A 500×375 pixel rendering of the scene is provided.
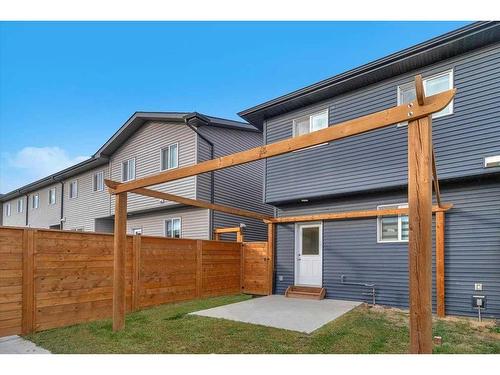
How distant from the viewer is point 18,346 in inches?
187

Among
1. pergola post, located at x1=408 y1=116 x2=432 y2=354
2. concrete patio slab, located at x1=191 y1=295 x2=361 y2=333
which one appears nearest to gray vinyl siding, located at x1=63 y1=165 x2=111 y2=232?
concrete patio slab, located at x1=191 y1=295 x2=361 y2=333

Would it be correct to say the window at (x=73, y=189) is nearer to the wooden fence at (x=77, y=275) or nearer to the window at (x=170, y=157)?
the window at (x=170, y=157)

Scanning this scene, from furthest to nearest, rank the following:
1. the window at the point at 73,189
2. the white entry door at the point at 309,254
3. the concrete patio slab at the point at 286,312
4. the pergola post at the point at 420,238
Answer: the window at the point at 73,189 < the white entry door at the point at 309,254 < the concrete patio slab at the point at 286,312 < the pergola post at the point at 420,238

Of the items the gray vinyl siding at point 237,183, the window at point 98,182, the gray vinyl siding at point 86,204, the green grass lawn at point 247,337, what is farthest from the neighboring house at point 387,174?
the window at point 98,182

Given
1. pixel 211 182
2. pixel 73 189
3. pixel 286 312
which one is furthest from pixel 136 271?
pixel 73 189

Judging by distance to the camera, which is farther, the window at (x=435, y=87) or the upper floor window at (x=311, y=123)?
the upper floor window at (x=311, y=123)

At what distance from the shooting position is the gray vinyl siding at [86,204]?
16.0 meters

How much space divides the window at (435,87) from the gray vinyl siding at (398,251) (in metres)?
1.61

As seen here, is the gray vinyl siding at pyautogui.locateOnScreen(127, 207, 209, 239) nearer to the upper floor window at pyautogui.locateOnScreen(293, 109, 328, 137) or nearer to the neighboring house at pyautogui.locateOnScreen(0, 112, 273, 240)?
the neighboring house at pyautogui.locateOnScreen(0, 112, 273, 240)

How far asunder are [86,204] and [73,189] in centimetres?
194

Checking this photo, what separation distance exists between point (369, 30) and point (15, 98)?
48.2 ft
